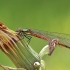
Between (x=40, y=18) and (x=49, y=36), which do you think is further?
(x=40, y=18)

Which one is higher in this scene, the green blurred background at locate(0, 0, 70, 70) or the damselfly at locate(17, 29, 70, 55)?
the damselfly at locate(17, 29, 70, 55)

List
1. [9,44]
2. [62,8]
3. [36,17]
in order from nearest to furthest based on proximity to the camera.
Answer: [9,44], [36,17], [62,8]

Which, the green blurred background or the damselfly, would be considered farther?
the green blurred background

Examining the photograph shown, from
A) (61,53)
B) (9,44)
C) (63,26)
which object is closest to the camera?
(9,44)

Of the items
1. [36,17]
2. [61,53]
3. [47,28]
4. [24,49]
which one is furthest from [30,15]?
[24,49]

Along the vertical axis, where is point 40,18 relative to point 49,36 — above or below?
below

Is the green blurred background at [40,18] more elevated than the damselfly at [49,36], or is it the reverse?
the damselfly at [49,36]

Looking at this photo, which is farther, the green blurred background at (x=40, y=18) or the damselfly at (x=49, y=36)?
the green blurred background at (x=40, y=18)

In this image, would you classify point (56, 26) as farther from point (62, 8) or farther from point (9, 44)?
point (9, 44)
